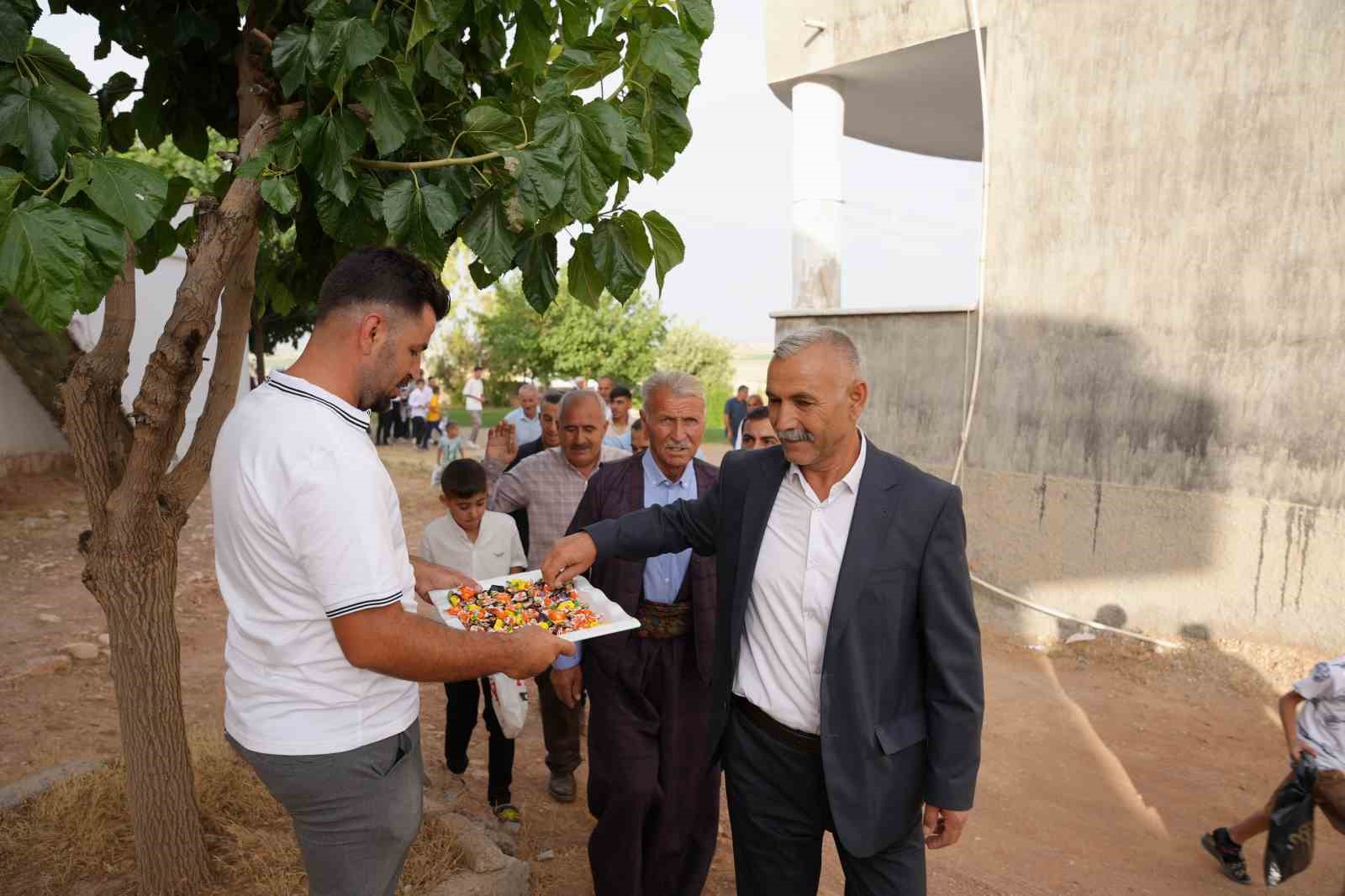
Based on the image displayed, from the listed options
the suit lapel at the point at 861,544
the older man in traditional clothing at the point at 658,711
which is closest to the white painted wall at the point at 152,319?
the older man in traditional clothing at the point at 658,711

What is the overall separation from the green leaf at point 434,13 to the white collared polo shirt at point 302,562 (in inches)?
35.7

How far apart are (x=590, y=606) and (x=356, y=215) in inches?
54.0

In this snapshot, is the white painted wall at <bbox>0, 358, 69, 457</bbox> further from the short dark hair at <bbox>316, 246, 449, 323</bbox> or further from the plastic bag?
the short dark hair at <bbox>316, 246, 449, 323</bbox>

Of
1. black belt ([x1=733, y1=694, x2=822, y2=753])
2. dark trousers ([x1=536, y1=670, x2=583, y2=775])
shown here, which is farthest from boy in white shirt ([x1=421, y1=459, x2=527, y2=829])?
black belt ([x1=733, y1=694, x2=822, y2=753])

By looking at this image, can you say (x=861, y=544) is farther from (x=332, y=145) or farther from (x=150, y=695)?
(x=150, y=695)

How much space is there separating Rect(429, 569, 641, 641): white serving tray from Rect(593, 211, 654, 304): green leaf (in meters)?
0.91

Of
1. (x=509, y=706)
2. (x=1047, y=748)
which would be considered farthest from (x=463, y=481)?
(x=1047, y=748)

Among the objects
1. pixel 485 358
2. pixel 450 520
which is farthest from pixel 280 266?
pixel 485 358

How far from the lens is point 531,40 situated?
98.0 inches

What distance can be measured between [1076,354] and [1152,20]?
2662mm

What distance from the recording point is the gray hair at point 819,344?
8.23 ft

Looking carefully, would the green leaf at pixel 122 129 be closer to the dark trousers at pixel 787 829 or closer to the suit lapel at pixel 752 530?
the suit lapel at pixel 752 530

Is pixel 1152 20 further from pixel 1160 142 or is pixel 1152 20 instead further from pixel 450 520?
pixel 450 520

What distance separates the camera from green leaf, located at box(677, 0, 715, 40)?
92.6 inches
